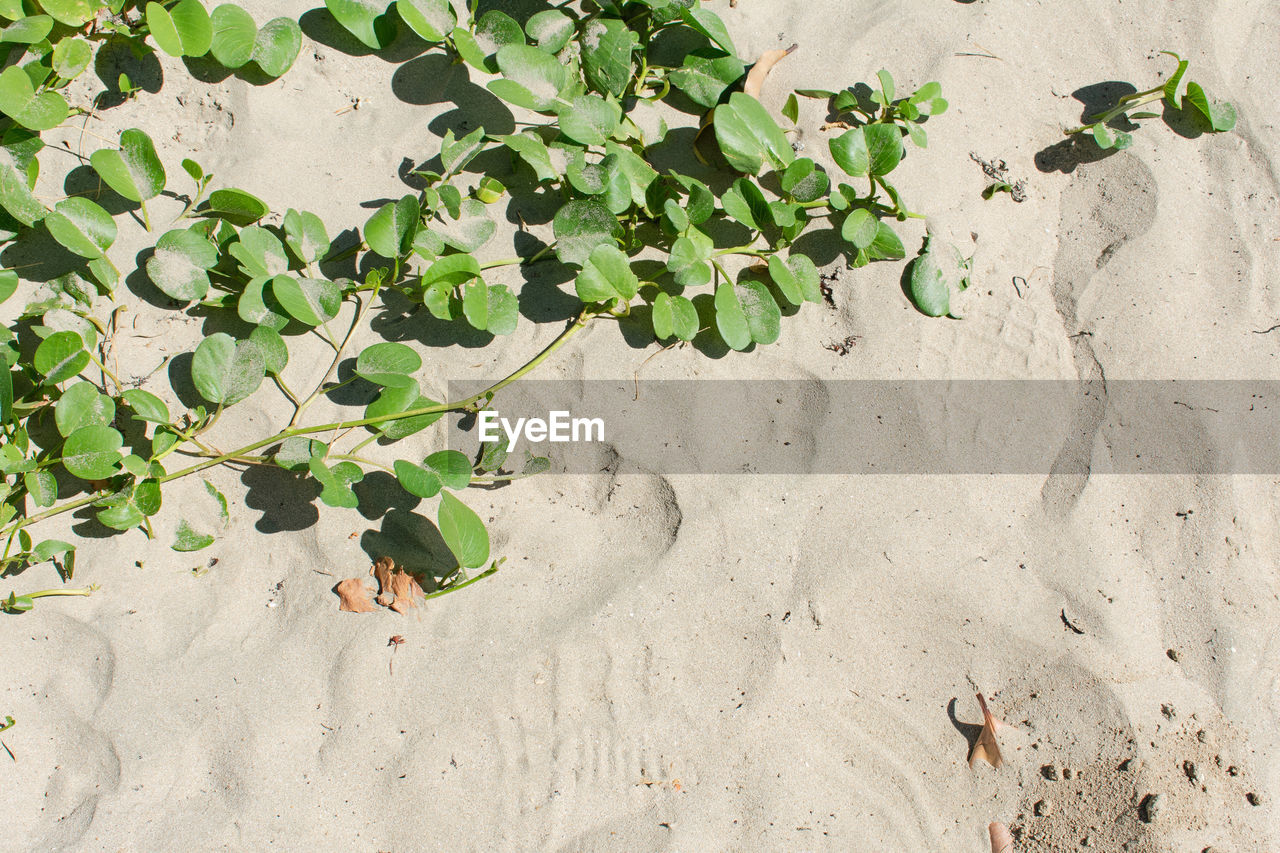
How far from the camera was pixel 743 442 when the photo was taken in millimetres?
1818

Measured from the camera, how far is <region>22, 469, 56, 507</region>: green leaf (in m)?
1.60

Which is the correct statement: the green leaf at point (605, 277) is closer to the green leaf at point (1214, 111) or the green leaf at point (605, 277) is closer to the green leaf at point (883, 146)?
the green leaf at point (883, 146)

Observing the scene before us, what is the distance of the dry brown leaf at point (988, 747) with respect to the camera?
1.72m

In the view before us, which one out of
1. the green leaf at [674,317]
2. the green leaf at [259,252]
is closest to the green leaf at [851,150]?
the green leaf at [674,317]

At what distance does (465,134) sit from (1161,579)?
6.38 ft

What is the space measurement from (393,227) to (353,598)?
2.65 feet

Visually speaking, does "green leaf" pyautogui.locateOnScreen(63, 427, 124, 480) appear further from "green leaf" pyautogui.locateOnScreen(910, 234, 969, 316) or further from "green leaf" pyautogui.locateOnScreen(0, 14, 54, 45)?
"green leaf" pyautogui.locateOnScreen(910, 234, 969, 316)

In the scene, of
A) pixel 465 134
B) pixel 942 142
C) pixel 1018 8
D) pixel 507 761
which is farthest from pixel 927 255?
pixel 507 761

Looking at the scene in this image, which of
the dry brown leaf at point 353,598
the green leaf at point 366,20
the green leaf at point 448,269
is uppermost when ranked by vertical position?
the green leaf at point 366,20

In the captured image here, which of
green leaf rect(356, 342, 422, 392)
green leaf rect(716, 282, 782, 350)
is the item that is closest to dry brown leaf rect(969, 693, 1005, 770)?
green leaf rect(716, 282, 782, 350)

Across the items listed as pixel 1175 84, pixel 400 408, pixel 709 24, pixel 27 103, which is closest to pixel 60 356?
pixel 27 103

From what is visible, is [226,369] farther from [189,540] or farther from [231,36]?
[231,36]

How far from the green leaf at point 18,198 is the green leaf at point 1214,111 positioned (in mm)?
2701

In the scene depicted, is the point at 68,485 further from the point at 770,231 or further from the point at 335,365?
the point at 770,231
